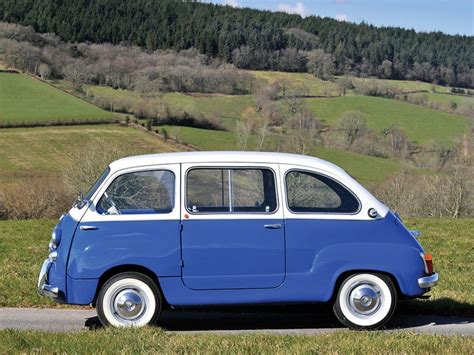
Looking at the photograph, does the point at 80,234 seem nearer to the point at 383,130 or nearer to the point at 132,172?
the point at 132,172

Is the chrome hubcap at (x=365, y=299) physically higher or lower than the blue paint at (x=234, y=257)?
lower

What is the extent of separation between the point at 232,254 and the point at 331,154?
70635 mm

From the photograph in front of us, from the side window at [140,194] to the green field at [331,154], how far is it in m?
58.0

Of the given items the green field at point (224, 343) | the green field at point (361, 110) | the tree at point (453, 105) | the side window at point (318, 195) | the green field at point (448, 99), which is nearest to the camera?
the green field at point (224, 343)

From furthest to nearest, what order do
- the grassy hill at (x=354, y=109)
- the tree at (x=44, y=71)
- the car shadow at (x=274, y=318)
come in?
the tree at (x=44, y=71) → the grassy hill at (x=354, y=109) → the car shadow at (x=274, y=318)

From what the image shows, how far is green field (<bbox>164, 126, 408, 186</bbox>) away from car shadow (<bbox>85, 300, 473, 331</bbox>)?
5651 centimetres

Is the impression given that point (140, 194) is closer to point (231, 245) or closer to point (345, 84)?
point (231, 245)

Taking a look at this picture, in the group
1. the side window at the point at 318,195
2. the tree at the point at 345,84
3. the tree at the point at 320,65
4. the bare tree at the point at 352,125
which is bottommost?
the side window at the point at 318,195

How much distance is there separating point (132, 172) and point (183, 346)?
2104mm

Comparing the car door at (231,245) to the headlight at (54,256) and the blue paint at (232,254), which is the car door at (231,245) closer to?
the blue paint at (232,254)

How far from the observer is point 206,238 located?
710cm

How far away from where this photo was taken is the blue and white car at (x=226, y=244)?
280 inches

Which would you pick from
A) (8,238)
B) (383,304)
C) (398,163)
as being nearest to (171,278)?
(383,304)

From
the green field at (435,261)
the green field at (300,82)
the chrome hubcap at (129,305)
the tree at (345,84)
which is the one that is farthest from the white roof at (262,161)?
the tree at (345,84)
